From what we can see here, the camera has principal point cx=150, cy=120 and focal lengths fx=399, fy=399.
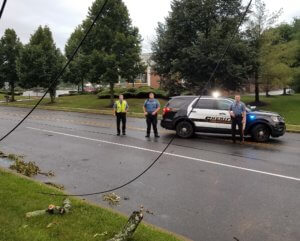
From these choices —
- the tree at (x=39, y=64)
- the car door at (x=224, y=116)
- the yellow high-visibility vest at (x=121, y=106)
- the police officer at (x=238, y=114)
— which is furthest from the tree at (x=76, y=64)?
the police officer at (x=238, y=114)

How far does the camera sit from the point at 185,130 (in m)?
15.3

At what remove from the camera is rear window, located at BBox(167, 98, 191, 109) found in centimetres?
1559

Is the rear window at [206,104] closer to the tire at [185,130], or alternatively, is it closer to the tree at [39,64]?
the tire at [185,130]

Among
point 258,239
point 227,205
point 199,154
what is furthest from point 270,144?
point 258,239

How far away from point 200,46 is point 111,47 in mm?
9385

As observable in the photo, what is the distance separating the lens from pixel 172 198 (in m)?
7.23

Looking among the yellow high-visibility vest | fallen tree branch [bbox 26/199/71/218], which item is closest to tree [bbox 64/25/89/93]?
the yellow high-visibility vest

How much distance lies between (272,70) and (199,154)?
20956mm

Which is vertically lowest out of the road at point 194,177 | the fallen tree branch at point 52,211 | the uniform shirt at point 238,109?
the road at point 194,177

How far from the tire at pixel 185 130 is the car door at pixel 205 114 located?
0.25 meters

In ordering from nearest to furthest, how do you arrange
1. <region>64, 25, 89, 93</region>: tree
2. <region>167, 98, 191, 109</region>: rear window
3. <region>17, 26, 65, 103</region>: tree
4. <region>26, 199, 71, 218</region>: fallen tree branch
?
<region>26, 199, 71, 218</region>: fallen tree branch
<region>167, 98, 191, 109</region>: rear window
<region>64, 25, 89, 93</region>: tree
<region>17, 26, 65, 103</region>: tree

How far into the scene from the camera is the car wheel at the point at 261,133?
14594mm

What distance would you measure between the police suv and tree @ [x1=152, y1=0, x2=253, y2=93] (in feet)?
36.0

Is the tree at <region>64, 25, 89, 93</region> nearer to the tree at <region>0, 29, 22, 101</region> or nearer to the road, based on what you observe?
the tree at <region>0, 29, 22, 101</region>
